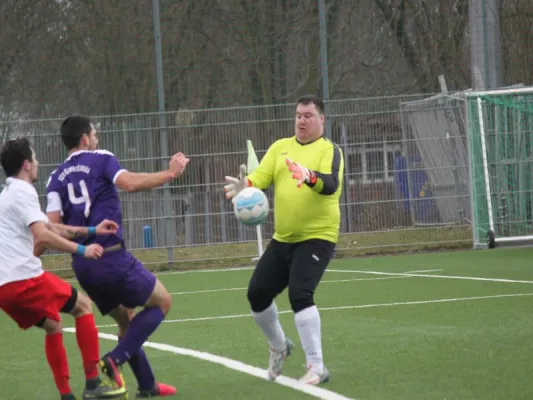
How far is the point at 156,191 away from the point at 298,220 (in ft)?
36.6

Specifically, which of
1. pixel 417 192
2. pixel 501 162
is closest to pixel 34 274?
pixel 417 192

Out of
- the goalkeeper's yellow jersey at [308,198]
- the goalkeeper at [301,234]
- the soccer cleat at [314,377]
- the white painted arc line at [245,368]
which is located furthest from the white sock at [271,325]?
the goalkeeper's yellow jersey at [308,198]

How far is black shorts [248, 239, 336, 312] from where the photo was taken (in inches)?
327

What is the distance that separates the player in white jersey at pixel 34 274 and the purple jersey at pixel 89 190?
18 cm

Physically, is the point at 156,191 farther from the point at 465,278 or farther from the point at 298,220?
the point at 298,220

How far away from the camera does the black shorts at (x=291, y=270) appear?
8.30 meters

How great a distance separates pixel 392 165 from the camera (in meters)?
20.0

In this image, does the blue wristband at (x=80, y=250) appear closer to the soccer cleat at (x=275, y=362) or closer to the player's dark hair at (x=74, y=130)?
the player's dark hair at (x=74, y=130)

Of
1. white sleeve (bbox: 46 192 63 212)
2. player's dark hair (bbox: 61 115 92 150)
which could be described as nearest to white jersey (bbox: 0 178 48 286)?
white sleeve (bbox: 46 192 63 212)

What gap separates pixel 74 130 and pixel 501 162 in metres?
13.4

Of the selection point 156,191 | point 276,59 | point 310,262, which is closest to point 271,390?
point 310,262

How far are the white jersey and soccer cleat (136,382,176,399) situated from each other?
3.65 feet

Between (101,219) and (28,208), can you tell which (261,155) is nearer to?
(101,219)

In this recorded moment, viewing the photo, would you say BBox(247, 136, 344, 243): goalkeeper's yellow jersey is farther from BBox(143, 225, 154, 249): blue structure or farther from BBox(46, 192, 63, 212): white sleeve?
BBox(143, 225, 154, 249): blue structure
